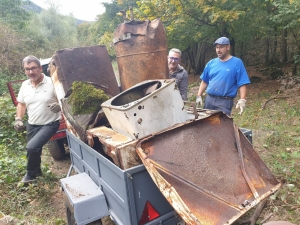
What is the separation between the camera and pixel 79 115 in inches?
110

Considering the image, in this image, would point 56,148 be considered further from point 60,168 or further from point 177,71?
point 177,71

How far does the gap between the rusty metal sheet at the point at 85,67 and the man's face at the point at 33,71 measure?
24 cm

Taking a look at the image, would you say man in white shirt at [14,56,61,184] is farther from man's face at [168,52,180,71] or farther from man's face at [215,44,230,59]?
man's face at [215,44,230,59]

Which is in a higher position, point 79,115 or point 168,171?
point 79,115

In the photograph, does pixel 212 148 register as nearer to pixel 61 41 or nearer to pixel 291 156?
pixel 291 156

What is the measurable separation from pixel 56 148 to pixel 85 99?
2191mm

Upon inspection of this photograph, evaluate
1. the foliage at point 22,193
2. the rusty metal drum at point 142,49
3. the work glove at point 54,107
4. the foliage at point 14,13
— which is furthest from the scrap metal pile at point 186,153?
the foliage at point 14,13

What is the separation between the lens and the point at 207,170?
74.4 inches

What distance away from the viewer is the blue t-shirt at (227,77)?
3.32 meters

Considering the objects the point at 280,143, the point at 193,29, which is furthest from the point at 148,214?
the point at 193,29

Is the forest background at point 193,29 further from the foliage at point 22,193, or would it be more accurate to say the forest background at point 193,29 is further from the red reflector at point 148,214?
the red reflector at point 148,214

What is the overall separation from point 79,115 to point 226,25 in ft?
26.3

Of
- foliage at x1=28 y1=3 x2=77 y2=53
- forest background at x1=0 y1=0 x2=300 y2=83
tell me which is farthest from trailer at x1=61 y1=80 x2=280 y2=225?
foliage at x1=28 y1=3 x2=77 y2=53

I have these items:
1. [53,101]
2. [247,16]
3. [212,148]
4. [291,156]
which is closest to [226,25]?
[247,16]
